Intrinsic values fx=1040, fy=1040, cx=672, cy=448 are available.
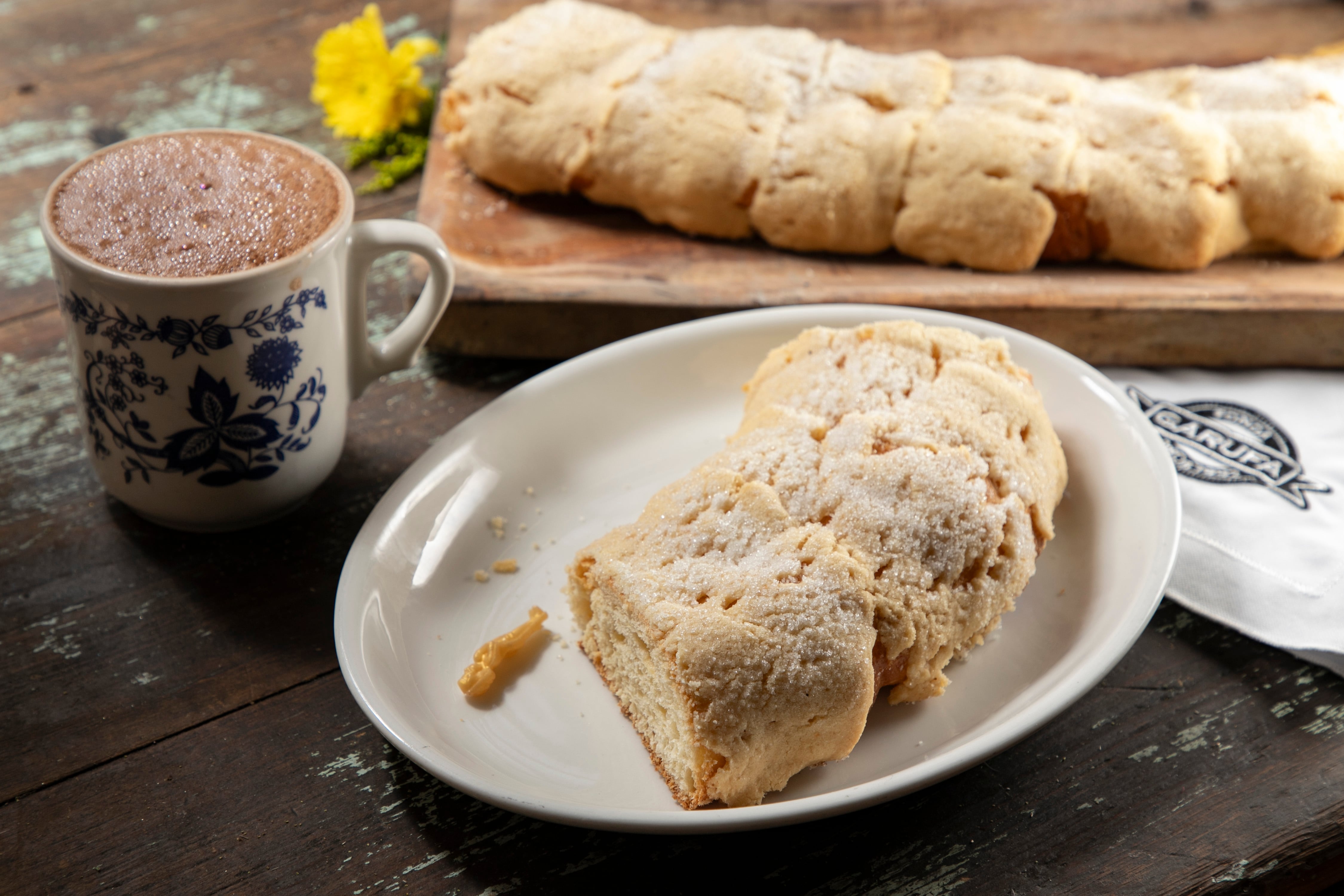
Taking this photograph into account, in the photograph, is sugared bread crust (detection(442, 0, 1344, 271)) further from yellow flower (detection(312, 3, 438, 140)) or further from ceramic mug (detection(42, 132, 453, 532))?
ceramic mug (detection(42, 132, 453, 532))

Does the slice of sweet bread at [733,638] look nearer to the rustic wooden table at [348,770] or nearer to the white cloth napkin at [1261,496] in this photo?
the rustic wooden table at [348,770]

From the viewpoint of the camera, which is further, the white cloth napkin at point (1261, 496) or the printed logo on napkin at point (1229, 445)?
the printed logo on napkin at point (1229, 445)

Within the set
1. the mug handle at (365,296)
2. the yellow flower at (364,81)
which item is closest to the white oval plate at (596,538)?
the mug handle at (365,296)

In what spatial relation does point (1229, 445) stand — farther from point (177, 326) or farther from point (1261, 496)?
point (177, 326)

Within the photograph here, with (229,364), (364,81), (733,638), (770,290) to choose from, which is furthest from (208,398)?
(364,81)

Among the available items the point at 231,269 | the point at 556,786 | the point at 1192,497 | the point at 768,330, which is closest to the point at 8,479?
the point at 231,269
